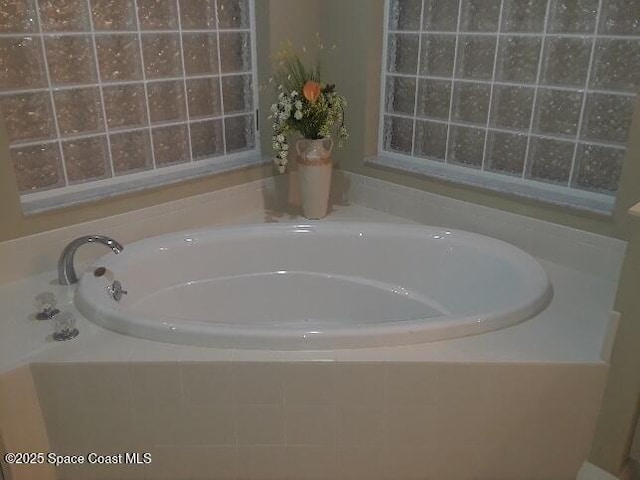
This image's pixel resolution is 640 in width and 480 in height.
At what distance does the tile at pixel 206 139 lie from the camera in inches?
101

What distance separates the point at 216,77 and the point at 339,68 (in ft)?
2.02

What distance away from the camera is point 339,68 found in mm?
2721

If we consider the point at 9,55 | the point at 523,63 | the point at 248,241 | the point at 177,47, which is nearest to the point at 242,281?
the point at 248,241

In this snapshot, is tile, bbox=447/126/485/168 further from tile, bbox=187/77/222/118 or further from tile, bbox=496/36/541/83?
tile, bbox=187/77/222/118

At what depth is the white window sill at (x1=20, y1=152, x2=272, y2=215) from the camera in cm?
209

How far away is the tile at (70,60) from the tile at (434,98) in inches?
57.2

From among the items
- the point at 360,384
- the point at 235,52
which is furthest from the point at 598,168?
the point at 235,52

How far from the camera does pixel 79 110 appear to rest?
216 cm

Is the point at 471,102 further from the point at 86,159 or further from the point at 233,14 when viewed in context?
the point at 86,159

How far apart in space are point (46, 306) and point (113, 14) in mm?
1190

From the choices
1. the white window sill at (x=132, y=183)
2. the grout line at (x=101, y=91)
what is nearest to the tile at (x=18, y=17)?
the grout line at (x=101, y=91)

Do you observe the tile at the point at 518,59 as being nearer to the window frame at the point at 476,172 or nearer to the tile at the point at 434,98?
the window frame at the point at 476,172

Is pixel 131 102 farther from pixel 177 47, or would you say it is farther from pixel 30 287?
pixel 30 287

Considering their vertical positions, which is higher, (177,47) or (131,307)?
(177,47)
